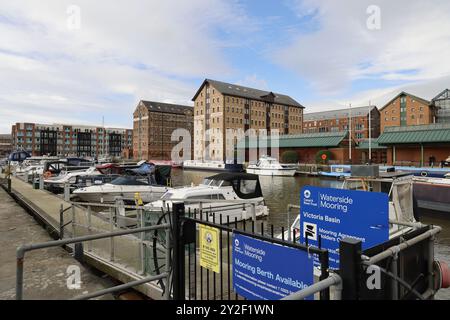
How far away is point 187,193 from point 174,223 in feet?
35.7

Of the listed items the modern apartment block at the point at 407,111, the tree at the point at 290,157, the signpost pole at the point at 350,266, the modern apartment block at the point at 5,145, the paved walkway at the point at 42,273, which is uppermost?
the modern apartment block at the point at 407,111

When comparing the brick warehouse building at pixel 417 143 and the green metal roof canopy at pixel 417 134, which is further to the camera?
the brick warehouse building at pixel 417 143

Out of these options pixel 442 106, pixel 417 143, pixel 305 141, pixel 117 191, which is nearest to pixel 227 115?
pixel 305 141

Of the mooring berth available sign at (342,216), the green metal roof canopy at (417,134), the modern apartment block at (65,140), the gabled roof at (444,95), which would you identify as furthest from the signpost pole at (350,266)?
the modern apartment block at (65,140)

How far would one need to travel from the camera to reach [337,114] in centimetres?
11475

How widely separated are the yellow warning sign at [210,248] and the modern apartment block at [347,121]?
96044 millimetres

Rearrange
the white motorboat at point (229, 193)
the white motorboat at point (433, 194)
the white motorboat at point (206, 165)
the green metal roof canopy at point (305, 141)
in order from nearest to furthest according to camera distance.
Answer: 1. the white motorboat at point (229, 193)
2. the white motorboat at point (433, 194)
3. the green metal roof canopy at point (305, 141)
4. the white motorboat at point (206, 165)

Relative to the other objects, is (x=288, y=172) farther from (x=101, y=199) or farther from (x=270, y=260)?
(x=270, y=260)

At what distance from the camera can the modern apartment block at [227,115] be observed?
79812mm

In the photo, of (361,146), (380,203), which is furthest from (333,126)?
(380,203)

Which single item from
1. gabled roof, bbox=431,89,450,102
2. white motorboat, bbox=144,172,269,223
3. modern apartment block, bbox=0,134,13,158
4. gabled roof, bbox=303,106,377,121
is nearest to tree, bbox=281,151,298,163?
white motorboat, bbox=144,172,269,223

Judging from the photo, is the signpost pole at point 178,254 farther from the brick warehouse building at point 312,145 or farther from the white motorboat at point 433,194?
the brick warehouse building at point 312,145

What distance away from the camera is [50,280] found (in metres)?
6.16

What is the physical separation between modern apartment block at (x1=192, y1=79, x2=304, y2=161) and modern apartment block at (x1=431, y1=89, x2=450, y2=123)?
4154cm
